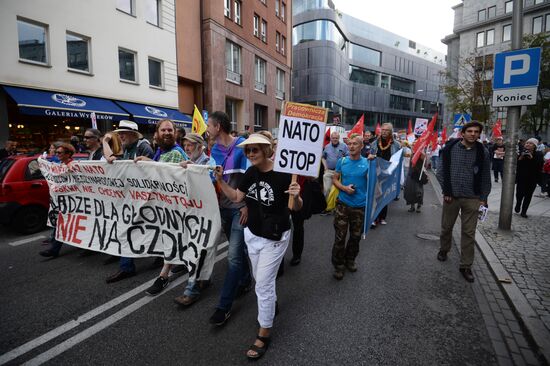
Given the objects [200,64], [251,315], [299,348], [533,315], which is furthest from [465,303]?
[200,64]

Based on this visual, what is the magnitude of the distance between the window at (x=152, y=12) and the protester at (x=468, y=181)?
17043 mm

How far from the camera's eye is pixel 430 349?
289 centimetres

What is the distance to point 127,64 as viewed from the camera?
1595 centimetres

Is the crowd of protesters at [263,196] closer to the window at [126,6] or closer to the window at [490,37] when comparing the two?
the window at [126,6]

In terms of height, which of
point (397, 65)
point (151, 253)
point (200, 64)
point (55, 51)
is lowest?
point (151, 253)

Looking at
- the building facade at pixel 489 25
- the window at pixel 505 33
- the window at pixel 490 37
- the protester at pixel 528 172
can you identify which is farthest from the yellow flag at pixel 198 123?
the window at pixel 490 37

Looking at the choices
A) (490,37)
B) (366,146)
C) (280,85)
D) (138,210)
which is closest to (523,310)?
(138,210)

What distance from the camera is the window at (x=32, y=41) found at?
11688 mm

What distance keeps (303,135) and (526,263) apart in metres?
4.15

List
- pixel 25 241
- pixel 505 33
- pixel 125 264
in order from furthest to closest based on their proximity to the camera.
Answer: pixel 505 33, pixel 25 241, pixel 125 264

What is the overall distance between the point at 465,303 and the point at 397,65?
66.7 metres

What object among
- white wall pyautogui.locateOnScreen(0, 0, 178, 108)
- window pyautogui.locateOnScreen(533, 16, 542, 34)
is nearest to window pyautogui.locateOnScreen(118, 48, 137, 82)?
white wall pyautogui.locateOnScreen(0, 0, 178, 108)

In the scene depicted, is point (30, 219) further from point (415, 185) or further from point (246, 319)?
point (415, 185)

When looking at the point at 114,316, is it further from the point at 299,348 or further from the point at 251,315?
the point at 299,348
